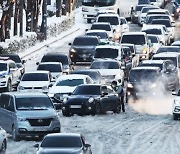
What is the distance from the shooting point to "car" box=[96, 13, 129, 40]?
75.4 metres

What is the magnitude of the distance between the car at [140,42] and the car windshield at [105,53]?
535 centimetres

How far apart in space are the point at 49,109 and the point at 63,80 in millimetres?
10821

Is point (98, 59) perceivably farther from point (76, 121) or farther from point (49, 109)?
point (49, 109)

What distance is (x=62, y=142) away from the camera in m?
28.2

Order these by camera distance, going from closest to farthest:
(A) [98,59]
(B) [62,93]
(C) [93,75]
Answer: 1. (B) [62,93]
2. (C) [93,75]
3. (A) [98,59]

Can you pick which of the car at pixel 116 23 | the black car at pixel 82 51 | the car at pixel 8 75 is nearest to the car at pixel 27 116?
the car at pixel 8 75

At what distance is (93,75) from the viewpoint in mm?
50094

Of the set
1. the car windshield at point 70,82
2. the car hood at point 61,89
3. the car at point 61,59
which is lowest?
the car at point 61,59

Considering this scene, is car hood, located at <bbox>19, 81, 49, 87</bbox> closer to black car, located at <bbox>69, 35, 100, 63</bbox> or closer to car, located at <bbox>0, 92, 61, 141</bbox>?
car, located at <bbox>0, 92, 61, 141</bbox>

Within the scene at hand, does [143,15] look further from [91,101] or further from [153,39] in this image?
[91,101]

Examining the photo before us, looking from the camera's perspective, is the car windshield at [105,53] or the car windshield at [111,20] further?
the car windshield at [111,20]

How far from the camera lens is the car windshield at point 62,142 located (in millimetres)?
28016

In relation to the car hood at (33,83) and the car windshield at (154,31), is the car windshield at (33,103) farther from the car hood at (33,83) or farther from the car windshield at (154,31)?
the car windshield at (154,31)

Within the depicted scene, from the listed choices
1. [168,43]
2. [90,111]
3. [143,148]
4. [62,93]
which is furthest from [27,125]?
[168,43]
